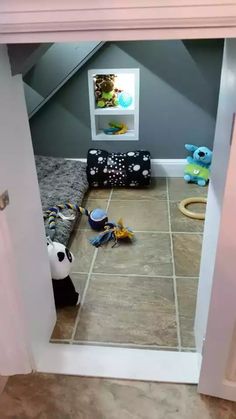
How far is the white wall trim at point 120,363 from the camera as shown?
1.46 m

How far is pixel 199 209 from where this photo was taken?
275cm

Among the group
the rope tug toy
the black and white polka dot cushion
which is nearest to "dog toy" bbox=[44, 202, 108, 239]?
the rope tug toy

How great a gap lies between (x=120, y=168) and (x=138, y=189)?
9.8 inches

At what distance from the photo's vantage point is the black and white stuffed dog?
5.72 feet

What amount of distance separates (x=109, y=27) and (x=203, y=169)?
2.42 metres

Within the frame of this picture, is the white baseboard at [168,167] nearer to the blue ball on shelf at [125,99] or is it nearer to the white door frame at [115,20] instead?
the blue ball on shelf at [125,99]

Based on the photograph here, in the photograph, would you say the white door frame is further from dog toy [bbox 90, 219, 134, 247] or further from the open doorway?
dog toy [bbox 90, 219, 134, 247]

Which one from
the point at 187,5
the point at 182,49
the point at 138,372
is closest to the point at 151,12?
the point at 187,5

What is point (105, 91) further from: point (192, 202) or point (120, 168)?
point (192, 202)

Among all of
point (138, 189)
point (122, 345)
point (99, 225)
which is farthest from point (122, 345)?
point (138, 189)

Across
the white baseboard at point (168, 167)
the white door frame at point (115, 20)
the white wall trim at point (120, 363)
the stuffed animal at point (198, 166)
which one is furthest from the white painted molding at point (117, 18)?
the white baseboard at point (168, 167)

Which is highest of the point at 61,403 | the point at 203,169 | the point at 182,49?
the point at 182,49

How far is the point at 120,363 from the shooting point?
1517mm

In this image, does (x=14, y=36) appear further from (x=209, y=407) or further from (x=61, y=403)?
(x=209, y=407)
